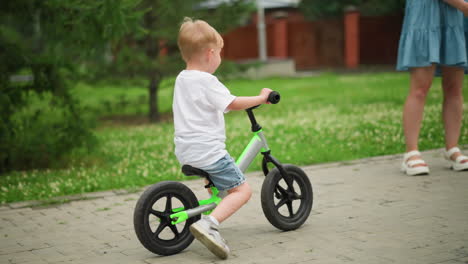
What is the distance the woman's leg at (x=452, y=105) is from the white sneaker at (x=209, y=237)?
11.0 feet

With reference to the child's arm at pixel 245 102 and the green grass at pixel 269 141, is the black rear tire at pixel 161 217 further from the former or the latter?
the green grass at pixel 269 141

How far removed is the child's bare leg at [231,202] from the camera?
418 centimetres

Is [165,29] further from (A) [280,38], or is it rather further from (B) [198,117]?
(A) [280,38]

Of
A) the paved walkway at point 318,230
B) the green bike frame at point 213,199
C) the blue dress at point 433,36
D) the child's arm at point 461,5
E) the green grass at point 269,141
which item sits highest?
the child's arm at point 461,5

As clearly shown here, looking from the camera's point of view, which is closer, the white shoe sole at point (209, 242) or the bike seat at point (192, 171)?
the white shoe sole at point (209, 242)

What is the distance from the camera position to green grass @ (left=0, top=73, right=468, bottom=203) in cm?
685

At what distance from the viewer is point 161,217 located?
4203mm

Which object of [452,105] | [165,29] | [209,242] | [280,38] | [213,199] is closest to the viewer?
[209,242]

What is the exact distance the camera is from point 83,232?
193 inches

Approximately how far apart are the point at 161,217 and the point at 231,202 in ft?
1.55

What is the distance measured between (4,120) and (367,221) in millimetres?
4654

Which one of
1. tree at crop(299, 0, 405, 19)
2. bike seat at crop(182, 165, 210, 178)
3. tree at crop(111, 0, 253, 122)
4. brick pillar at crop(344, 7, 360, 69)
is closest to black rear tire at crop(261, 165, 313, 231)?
bike seat at crop(182, 165, 210, 178)

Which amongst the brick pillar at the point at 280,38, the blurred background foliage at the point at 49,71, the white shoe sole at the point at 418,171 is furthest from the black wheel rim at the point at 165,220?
the brick pillar at the point at 280,38

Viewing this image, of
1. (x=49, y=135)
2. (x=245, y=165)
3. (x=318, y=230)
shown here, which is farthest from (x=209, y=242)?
(x=49, y=135)
